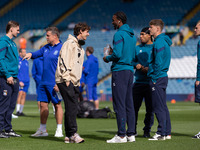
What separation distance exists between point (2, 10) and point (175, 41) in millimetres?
17245

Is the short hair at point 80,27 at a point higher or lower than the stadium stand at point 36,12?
lower

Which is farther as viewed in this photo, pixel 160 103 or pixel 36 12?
pixel 36 12

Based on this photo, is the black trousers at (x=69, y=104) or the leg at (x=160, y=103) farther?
the leg at (x=160, y=103)

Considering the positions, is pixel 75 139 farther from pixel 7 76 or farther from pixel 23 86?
pixel 23 86

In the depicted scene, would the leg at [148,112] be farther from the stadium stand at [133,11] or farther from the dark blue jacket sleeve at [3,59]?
the stadium stand at [133,11]

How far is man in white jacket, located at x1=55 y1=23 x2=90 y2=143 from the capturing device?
720cm

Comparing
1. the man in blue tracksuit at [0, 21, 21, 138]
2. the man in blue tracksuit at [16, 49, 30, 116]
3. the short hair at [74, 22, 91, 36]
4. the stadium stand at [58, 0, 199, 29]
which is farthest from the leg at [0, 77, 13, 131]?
the stadium stand at [58, 0, 199, 29]

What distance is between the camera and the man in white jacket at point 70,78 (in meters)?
7.20

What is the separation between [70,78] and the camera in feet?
23.8

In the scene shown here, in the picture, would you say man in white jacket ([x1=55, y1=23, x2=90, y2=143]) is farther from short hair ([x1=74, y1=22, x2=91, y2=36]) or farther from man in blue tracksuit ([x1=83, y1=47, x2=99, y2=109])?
man in blue tracksuit ([x1=83, y1=47, x2=99, y2=109])

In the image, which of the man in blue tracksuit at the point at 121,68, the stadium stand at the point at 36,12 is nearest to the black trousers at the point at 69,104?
the man in blue tracksuit at the point at 121,68

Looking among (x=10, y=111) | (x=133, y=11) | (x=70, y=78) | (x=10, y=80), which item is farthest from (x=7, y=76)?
(x=133, y=11)

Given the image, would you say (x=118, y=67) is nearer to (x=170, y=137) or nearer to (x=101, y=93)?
(x=170, y=137)

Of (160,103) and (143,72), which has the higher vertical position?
(143,72)
